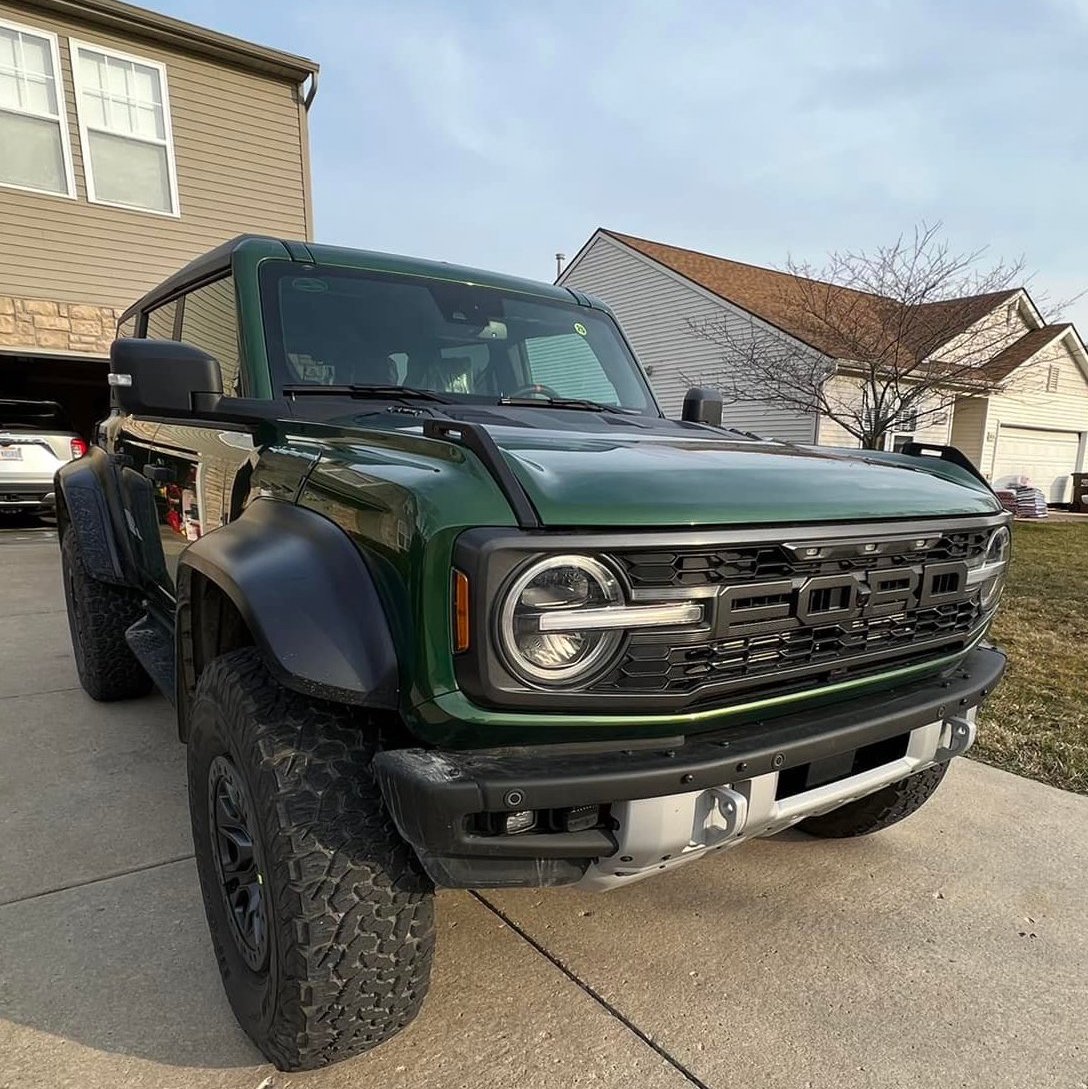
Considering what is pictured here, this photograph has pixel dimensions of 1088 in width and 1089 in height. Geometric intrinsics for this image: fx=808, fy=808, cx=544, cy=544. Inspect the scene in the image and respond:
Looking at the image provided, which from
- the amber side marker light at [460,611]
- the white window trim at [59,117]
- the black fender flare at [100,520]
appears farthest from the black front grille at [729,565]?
the white window trim at [59,117]

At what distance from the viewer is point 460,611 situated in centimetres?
139

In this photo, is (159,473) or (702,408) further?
(702,408)

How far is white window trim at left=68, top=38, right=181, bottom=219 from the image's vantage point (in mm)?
9602

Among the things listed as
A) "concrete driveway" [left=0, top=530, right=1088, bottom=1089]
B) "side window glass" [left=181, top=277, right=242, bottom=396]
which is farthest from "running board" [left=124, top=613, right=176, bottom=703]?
"side window glass" [left=181, top=277, right=242, bottom=396]

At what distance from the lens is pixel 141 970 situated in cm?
205

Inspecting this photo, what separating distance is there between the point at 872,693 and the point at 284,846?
1334 millimetres

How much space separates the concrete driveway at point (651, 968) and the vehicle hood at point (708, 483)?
4.01ft

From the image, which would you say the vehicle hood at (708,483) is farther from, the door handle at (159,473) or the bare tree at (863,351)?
the bare tree at (863,351)

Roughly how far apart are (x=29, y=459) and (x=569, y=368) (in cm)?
907

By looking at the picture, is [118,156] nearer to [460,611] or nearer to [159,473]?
[159,473]

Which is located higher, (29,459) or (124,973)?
(29,459)

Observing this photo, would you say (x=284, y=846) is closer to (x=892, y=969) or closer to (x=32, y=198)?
(x=892, y=969)

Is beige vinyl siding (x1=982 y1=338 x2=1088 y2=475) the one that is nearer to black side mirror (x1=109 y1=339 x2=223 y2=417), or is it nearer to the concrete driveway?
the concrete driveway

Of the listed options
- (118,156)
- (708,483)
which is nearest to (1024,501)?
(118,156)
